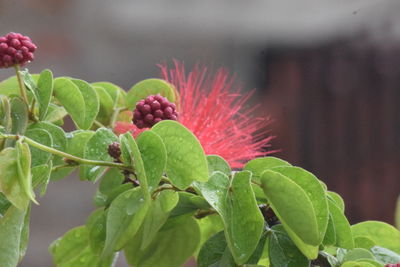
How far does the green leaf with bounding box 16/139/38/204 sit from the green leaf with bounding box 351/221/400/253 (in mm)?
224

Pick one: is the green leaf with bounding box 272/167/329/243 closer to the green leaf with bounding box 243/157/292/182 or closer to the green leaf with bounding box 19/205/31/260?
the green leaf with bounding box 243/157/292/182

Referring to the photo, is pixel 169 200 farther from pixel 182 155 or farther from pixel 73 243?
pixel 73 243

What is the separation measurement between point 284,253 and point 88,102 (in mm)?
147

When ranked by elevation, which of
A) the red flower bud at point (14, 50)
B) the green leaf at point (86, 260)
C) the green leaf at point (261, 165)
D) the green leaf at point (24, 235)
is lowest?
the green leaf at point (86, 260)

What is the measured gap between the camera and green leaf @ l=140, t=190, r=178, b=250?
464 mm

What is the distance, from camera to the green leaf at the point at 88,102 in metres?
0.51

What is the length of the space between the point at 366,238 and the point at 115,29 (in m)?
2.69

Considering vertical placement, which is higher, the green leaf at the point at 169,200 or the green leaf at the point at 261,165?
the green leaf at the point at 261,165

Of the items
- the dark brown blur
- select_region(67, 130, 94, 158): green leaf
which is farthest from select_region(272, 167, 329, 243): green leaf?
the dark brown blur

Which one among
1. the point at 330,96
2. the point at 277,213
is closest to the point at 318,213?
the point at 277,213

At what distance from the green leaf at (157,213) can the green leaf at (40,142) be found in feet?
0.21

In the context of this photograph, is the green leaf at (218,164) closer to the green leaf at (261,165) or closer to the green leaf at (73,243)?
the green leaf at (261,165)

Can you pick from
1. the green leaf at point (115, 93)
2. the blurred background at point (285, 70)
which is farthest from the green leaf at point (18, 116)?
the blurred background at point (285, 70)

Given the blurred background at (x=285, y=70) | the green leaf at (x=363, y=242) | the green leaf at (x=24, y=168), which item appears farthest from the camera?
the blurred background at (x=285, y=70)
